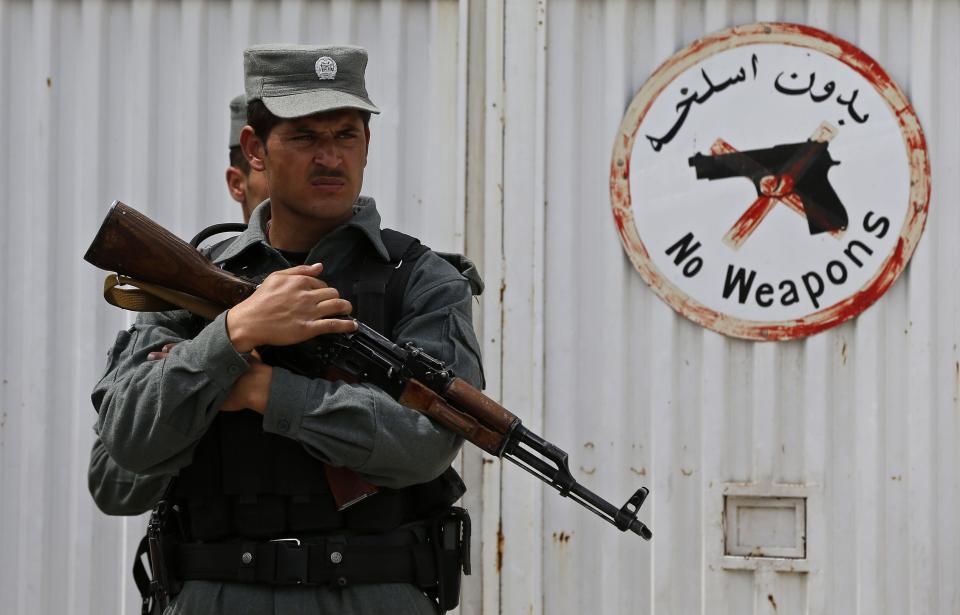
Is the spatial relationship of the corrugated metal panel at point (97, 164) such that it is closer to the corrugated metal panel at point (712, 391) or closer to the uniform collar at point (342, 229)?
the corrugated metal panel at point (712, 391)

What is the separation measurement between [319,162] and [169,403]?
0.58m

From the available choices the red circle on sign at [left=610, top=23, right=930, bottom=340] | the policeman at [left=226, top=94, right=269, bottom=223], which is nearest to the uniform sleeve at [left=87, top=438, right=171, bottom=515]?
the policeman at [left=226, top=94, right=269, bottom=223]

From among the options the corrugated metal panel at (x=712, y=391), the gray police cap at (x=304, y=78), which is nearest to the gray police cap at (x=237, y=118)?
the corrugated metal panel at (x=712, y=391)

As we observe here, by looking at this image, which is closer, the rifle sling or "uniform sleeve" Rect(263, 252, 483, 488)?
"uniform sleeve" Rect(263, 252, 483, 488)

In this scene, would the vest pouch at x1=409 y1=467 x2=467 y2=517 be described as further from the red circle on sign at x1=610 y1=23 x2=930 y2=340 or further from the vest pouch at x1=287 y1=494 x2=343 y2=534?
the red circle on sign at x1=610 y1=23 x2=930 y2=340

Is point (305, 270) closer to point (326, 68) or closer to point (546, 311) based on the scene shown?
point (326, 68)

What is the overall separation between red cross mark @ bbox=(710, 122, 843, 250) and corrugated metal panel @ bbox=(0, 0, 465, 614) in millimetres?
911

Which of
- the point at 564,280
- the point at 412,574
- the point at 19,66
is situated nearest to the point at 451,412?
the point at 412,574

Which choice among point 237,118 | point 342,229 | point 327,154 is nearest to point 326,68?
point 327,154

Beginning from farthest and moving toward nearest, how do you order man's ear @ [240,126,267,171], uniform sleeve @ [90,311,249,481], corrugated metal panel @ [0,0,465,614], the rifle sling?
1. corrugated metal panel @ [0,0,465,614]
2. man's ear @ [240,126,267,171]
3. the rifle sling
4. uniform sleeve @ [90,311,249,481]

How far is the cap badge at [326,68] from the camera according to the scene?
265cm

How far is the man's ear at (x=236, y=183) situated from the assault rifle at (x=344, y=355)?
136 cm

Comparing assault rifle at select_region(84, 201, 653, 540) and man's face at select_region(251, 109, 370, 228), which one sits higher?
man's face at select_region(251, 109, 370, 228)

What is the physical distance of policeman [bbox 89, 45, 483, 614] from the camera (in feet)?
7.94
